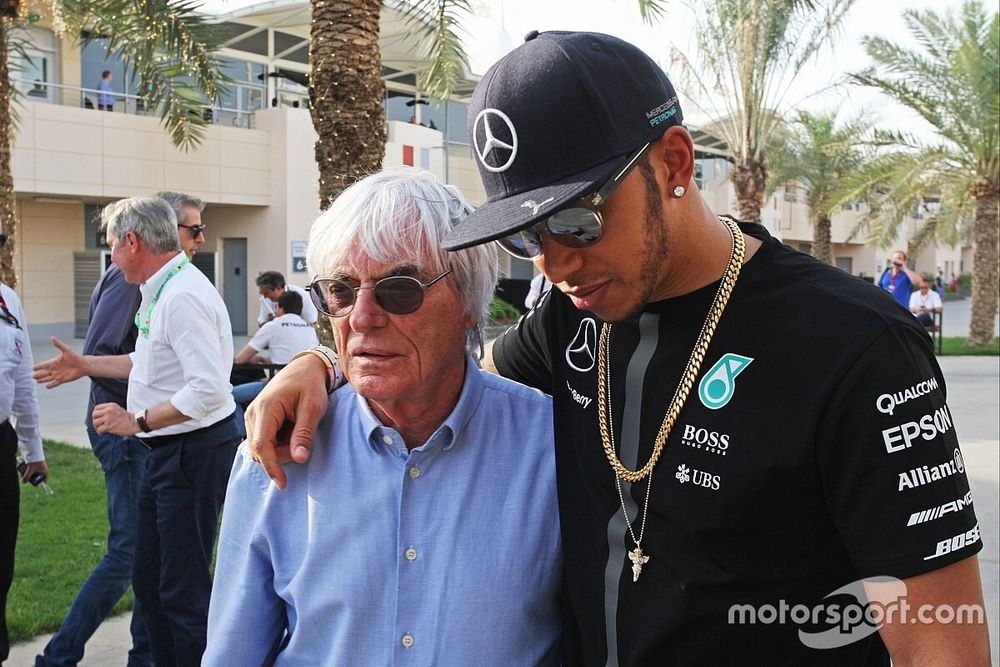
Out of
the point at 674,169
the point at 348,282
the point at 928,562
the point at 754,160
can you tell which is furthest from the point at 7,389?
the point at 754,160

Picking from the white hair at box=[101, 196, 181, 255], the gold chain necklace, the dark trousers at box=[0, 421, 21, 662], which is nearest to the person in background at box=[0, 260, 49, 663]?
the dark trousers at box=[0, 421, 21, 662]

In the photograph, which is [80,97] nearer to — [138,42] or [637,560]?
[138,42]

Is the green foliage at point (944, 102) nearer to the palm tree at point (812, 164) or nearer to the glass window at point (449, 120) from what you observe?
the palm tree at point (812, 164)

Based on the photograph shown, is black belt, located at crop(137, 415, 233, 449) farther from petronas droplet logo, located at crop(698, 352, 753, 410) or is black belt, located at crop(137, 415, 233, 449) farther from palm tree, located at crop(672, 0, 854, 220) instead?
palm tree, located at crop(672, 0, 854, 220)

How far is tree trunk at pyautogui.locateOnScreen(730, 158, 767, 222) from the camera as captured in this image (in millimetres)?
20578

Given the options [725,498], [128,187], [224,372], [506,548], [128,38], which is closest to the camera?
[725,498]

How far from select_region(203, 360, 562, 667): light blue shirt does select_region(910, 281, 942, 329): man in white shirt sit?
19.6m

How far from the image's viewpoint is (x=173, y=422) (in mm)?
4133

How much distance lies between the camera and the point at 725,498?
5.20 feet

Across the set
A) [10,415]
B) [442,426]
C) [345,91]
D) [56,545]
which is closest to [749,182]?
[345,91]

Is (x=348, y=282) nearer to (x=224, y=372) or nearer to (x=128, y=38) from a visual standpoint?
(x=224, y=372)

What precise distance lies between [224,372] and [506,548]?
105 inches

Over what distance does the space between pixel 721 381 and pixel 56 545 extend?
5947 mm

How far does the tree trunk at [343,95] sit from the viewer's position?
6359 mm
